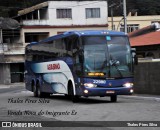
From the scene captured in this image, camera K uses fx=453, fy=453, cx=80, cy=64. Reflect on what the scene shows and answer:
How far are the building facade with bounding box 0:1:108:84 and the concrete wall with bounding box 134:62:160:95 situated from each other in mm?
39489

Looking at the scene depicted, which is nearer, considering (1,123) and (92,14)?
(1,123)

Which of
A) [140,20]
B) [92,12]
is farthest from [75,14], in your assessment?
[140,20]

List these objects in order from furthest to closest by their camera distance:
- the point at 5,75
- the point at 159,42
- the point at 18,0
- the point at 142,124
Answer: the point at 18,0
the point at 5,75
the point at 159,42
the point at 142,124

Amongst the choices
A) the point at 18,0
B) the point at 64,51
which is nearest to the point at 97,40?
the point at 64,51

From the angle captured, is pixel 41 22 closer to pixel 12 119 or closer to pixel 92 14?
pixel 92 14

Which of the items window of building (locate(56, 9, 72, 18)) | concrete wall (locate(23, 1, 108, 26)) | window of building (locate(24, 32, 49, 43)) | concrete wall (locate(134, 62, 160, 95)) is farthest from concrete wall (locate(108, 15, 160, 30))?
concrete wall (locate(134, 62, 160, 95))

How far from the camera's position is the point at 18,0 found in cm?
8681

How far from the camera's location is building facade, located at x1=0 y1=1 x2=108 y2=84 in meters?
67.4

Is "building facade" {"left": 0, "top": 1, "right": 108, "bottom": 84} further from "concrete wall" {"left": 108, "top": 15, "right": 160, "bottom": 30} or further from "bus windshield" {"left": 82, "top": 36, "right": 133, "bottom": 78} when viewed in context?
"bus windshield" {"left": 82, "top": 36, "right": 133, "bottom": 78}

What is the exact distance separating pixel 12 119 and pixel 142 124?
462 centimetres

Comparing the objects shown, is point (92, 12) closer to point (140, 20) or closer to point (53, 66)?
point (140, 20)

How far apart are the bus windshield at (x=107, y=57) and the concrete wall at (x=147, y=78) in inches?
230

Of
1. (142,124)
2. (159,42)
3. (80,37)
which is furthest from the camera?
(159,42)

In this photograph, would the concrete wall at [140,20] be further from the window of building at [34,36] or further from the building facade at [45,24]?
the window of building at [34,36]
